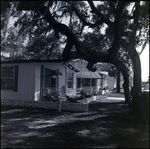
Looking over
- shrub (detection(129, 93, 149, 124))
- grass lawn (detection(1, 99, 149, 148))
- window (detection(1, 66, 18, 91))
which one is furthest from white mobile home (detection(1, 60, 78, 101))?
shrub (detection(129, 93, 149, 124))

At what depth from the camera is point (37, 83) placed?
12.1 meters

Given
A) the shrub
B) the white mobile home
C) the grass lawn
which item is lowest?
the grass lawn

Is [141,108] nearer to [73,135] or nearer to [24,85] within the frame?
[73,135]

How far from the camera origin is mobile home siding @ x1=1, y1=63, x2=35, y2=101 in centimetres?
1202

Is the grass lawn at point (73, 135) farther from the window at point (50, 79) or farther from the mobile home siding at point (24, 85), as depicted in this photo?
the window at point (50, 79)

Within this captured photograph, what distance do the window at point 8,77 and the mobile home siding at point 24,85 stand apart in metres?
0.26

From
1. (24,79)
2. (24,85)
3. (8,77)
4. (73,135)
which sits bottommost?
(73,135)

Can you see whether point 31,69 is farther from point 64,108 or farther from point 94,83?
point 94,83

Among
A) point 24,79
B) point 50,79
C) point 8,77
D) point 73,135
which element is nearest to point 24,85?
point 24,79

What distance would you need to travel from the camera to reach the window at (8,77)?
12.5 metres

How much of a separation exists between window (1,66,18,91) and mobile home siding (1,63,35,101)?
264 millimetres

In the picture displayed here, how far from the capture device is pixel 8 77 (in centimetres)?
1280

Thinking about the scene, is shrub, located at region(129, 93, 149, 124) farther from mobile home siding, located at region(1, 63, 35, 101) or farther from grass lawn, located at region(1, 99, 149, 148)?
mobile home siding, located at region(1, 63, 35, 101)

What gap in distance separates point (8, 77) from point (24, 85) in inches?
59.2
